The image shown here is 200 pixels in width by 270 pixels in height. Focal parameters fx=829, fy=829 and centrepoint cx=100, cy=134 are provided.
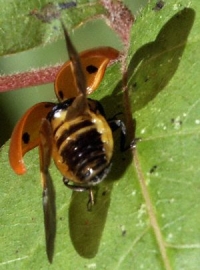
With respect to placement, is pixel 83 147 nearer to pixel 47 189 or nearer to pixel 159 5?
pixel 47 189

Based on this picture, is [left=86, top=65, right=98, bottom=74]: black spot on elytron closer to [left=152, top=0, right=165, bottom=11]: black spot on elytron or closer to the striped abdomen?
the striped abdomen

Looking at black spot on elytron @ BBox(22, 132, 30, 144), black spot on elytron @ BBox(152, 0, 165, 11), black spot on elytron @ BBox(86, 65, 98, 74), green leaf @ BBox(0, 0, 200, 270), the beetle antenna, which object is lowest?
green leaf @ BBox(0, 0, 200, 270)

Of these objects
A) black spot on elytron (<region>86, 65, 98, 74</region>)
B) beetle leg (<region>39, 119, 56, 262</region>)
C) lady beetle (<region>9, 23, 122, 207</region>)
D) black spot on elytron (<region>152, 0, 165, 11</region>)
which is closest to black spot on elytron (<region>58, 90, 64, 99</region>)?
lady beetle (<region>9, 23, 122, 207</region>)

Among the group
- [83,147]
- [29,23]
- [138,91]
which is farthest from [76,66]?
[29,23]

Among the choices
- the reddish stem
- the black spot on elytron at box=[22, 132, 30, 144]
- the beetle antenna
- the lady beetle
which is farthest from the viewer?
the reddish stem

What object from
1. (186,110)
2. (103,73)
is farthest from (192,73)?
(103,73)
